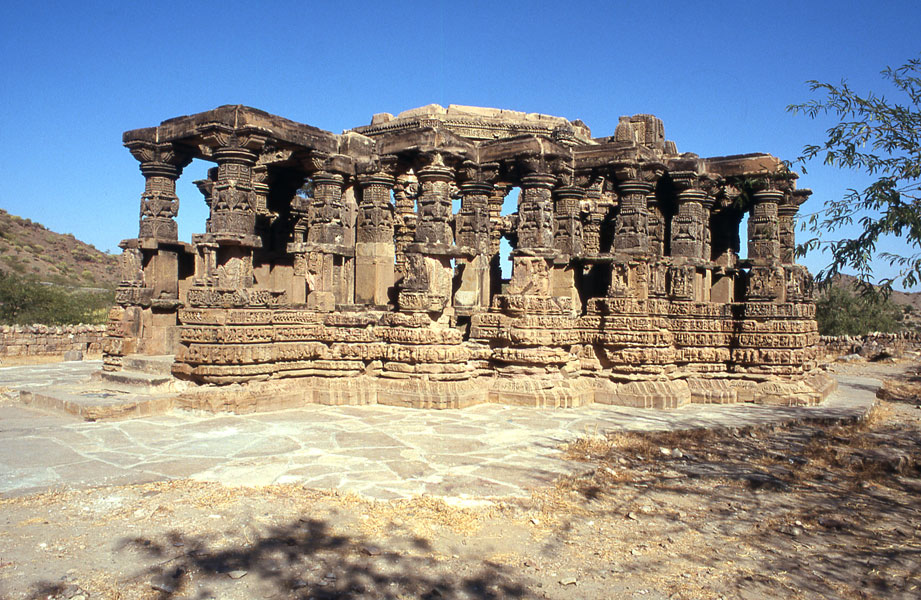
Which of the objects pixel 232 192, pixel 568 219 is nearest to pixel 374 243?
pixel 232 192

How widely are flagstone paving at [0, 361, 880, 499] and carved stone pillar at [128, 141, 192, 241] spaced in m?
3.49

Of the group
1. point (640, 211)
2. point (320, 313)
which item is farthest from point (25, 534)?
point (640, 211)

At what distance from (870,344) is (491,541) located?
86.1 ft

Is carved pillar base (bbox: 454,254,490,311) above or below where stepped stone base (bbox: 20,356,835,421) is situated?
above

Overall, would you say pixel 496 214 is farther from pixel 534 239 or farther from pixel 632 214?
pixel 534 239

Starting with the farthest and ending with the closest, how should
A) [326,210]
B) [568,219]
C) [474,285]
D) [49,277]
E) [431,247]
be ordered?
[49,277], [474,285], [568,219], [326,210], [431,247]

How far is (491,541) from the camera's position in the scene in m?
4.64

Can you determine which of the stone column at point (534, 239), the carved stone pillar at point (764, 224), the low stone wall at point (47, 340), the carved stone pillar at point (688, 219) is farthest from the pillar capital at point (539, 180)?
the low stone wall at point (47, 340)

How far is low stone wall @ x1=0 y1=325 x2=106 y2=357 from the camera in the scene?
18.8 m

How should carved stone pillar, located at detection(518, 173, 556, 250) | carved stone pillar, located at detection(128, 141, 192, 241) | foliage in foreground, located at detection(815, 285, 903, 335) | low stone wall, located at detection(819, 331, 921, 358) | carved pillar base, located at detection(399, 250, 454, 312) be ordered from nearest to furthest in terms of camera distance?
carved pillar base, located at detection(399, 250, 454, 312) → carved stone pillar, located at detection(128, 141, 192, 241) → carved stone pillar, located at detection(518, 173, 556, 250) → low stone wall, located at detection(819, 331, 921, 358) → foliage in foreground, located at detection(815, 285, 903, 335)

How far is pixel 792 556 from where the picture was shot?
4562 millimetres

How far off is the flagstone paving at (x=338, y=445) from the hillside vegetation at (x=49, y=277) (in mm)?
18643

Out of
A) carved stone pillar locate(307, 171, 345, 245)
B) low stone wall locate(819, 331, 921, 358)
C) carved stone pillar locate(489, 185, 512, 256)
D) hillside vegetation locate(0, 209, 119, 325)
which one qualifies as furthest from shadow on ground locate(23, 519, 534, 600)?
low stone wall locate(819, 331, 921, 358)

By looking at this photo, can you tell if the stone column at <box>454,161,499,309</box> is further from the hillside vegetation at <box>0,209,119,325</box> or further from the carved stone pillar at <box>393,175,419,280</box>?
the hillside vegetation at <box>0,209,119,325</box>
